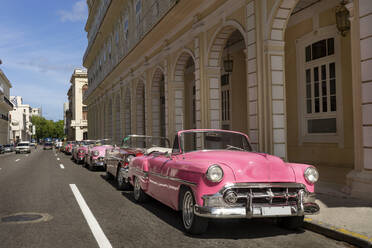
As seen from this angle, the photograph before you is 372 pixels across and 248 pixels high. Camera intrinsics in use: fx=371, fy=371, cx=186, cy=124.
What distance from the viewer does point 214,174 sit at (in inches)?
192

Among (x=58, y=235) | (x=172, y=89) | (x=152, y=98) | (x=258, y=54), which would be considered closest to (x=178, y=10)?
(x=172, y=89)

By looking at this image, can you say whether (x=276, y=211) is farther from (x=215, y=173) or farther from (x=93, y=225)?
(x=93, y=225)

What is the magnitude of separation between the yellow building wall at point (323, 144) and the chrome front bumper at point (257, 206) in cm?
489

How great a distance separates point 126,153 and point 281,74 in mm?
4757

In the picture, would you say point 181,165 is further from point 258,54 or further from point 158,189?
point 258,54

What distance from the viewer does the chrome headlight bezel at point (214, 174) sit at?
4.85 metres

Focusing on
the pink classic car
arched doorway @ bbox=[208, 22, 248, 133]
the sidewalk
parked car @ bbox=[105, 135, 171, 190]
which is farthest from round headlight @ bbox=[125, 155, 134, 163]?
the sidewalk

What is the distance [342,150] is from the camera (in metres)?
11.5

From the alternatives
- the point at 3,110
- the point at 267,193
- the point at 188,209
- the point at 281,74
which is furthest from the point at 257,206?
the point at 3,110

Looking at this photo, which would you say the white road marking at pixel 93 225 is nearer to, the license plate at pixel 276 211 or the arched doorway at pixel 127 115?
the license plate at pixel 276 211

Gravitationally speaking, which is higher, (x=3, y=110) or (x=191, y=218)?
(x=3, y=110)

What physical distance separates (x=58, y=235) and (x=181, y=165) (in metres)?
2.03

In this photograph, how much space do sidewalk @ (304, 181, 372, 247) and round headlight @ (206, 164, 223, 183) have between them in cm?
177

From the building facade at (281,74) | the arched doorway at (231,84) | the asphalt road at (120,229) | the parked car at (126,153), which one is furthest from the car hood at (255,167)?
the arched doorway at (231,84)
